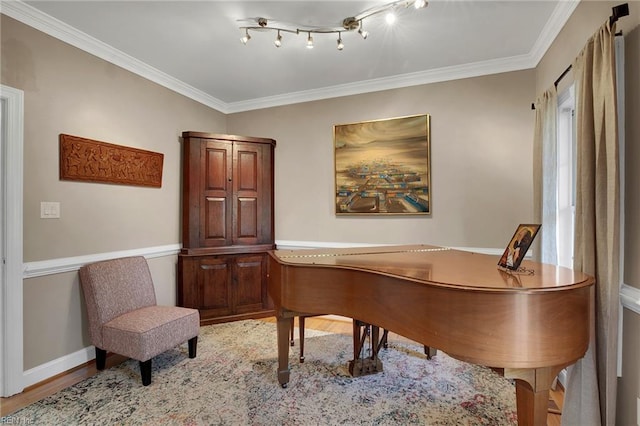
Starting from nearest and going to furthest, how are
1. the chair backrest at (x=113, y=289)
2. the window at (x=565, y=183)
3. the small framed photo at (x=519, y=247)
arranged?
1. the small framed photo at (x=519, y=247)
2. the window at (x=565, y=183)
3. the chair backrest at (x=113, y=289)

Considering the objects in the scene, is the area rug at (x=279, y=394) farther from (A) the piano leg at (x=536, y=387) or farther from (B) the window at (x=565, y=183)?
(B) the window at (x=565, y=183)

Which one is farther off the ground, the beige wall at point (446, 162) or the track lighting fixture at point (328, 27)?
the track lighting fixture at point (328, 27)

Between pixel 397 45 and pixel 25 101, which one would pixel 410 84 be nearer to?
pixel 397 45

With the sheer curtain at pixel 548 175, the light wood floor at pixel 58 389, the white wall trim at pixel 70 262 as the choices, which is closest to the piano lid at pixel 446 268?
the sheer curtain at pixel 548 175

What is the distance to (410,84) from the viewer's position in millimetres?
3162

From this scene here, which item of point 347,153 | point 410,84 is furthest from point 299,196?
point 410,84

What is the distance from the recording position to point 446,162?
306cm

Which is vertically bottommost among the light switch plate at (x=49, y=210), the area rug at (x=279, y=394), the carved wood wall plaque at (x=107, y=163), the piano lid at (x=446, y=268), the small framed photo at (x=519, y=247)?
the area rug at (x=279, y=394)

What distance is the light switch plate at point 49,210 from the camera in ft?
7.20

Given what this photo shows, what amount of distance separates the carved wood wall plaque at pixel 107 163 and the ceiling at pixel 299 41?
0.79 metres

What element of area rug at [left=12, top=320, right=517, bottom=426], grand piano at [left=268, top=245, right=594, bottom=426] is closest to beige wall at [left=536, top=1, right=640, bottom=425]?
grand piano at [left=268, top=245, right=594, bottom=426]

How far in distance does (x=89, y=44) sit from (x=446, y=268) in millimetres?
3216

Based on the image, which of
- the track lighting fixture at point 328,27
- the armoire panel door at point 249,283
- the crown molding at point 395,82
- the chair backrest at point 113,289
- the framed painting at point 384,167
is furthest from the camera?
the armoire panel door at point 249,283

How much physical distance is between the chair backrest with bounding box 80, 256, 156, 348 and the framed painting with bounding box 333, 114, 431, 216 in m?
2.08
